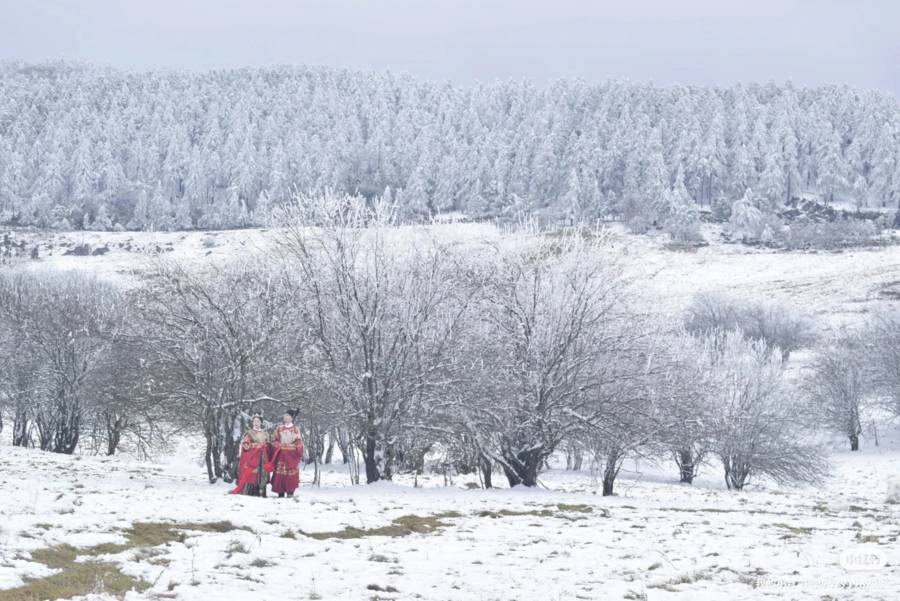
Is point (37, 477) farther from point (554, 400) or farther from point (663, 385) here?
point (663, 385)

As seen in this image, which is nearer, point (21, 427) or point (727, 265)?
point (21, 427)

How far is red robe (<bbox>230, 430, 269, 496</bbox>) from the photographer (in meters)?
16.1

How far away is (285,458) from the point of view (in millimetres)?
16359

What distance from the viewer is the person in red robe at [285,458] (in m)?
16.3

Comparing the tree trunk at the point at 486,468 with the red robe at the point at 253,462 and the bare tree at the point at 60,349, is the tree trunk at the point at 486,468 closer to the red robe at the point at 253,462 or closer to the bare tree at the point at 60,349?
the red robe at the point at 253,462

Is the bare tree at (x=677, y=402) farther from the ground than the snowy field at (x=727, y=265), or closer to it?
closer to it

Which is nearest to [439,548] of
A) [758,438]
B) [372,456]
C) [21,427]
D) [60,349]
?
[372,456]

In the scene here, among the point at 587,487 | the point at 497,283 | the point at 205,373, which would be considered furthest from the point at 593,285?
the point at 587,487

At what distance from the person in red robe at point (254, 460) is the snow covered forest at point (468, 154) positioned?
4236 inches

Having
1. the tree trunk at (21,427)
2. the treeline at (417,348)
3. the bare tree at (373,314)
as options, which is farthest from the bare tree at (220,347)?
the tree trunk at (21,427)

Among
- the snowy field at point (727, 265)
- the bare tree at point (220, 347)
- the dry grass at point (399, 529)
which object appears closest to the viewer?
the dry grass at point (399, 529)

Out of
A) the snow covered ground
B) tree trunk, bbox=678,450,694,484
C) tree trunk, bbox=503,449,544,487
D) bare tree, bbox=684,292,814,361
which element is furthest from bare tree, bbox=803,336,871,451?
the snow covered ground

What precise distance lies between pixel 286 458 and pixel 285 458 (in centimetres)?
3

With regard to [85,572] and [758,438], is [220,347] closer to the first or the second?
[85,572]
